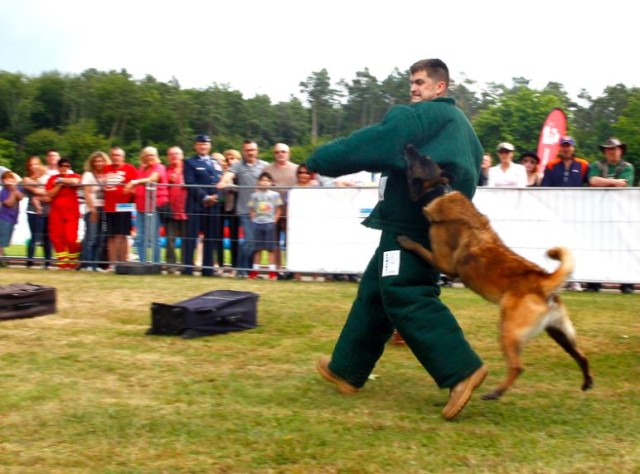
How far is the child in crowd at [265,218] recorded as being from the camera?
11578 millimetres

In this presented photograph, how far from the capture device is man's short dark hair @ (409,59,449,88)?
4.93 m

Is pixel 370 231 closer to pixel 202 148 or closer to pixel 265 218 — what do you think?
pixel 265 218

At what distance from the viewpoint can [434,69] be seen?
4934 mm

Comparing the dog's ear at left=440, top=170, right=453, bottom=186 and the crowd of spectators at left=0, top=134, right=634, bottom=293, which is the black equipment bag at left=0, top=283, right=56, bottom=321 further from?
the dog's ear at left=440, top=170, right=453, bottom=186

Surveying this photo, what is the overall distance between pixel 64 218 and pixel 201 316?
22.5ft

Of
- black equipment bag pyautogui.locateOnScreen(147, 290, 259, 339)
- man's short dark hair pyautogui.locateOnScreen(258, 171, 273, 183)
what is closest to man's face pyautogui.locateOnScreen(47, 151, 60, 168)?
man's short dark hair pyautogui.locateOnScreen(258, 171, 273, 183)

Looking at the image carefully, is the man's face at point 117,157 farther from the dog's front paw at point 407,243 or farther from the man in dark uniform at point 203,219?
the dog's front paw at point 407,243

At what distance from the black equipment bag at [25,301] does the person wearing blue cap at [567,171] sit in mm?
6650

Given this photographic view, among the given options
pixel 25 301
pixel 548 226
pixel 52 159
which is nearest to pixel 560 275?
pixel 25 301

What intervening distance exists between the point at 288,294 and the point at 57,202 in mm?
5184

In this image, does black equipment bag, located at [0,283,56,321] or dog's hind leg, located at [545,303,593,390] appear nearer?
dog's hind leg, located at [545,303,593,390]

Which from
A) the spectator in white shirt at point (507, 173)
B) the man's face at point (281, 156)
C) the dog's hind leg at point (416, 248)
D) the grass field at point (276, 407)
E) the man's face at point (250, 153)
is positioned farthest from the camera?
the man's face at point (250, 153)

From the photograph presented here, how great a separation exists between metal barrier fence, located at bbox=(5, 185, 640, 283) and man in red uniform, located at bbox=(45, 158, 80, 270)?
19 centimetres

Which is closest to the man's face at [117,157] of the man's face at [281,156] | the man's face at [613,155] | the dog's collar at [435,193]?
the man's face at [281,156]
